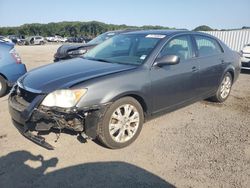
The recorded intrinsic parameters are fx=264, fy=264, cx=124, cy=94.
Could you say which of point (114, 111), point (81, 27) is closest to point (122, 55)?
point (114, 111)

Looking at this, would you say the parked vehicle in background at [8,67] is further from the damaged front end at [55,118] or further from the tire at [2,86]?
the damaged front end at [55,118]

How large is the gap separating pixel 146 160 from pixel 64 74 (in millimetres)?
1636

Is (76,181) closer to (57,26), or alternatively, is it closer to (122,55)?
(122,55)

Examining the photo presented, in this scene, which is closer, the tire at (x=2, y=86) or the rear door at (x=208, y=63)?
the rear door at (x=208, y=63)

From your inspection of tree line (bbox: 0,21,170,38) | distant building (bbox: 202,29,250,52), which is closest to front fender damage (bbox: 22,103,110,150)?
distant building (bbox: 202,29,250,52)

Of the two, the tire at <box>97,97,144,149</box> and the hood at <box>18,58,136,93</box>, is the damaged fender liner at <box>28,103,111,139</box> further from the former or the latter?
the hood at <box>18,58,136,93</box>

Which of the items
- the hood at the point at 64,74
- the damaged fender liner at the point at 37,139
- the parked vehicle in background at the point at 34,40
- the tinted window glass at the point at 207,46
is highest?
the tinted window glass at the point at 207,46

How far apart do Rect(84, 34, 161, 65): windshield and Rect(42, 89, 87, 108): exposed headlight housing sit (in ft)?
3.80

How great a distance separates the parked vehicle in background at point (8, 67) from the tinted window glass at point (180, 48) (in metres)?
3.80

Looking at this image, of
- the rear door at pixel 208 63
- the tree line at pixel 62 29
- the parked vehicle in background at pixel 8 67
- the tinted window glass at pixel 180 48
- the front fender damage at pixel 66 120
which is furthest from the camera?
the tree line at pixel 62 29

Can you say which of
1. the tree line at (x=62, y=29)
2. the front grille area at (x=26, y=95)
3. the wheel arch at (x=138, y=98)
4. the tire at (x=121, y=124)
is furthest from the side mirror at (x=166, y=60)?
the tree line at (x=62, y=29)

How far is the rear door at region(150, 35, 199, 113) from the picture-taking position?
4.04m

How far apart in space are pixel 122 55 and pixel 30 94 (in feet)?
5.48

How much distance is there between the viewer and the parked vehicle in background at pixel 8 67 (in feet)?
20.1
